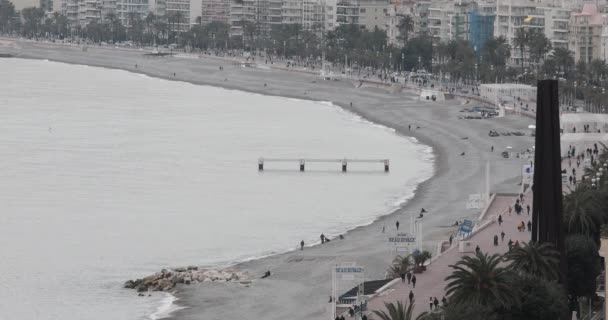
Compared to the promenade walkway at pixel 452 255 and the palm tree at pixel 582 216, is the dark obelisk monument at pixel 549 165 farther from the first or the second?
the palm tree at pixel 582 216

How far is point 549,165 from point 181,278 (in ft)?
47.8

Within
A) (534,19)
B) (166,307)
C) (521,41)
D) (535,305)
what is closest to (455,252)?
(166,307)

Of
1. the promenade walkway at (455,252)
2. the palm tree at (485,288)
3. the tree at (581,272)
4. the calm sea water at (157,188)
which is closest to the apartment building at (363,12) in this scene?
the calm sea water at (157,188)

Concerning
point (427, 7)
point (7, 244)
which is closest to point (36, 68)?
point (427, 7)

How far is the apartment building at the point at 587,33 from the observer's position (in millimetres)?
128125

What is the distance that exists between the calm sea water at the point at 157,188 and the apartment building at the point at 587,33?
19.7 m

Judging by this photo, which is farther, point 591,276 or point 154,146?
point 154,146

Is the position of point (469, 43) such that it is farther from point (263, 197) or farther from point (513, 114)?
point (263, 197)

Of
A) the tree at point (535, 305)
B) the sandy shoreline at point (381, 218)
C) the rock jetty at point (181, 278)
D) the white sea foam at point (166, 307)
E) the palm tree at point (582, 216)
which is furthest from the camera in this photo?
the rock jetty at point (181, 278)

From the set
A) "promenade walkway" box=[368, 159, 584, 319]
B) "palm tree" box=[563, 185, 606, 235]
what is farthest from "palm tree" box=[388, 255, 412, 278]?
"palm tree" box=[563, 185, 606, 235]

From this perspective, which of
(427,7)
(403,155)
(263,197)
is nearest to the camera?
(263,197)

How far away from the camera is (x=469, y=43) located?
477 ft

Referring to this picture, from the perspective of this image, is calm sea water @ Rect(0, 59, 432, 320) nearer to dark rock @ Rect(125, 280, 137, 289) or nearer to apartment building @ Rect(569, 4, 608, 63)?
dark rock @ Rect(125, 280, 137, 289)

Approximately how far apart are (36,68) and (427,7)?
39342mm
